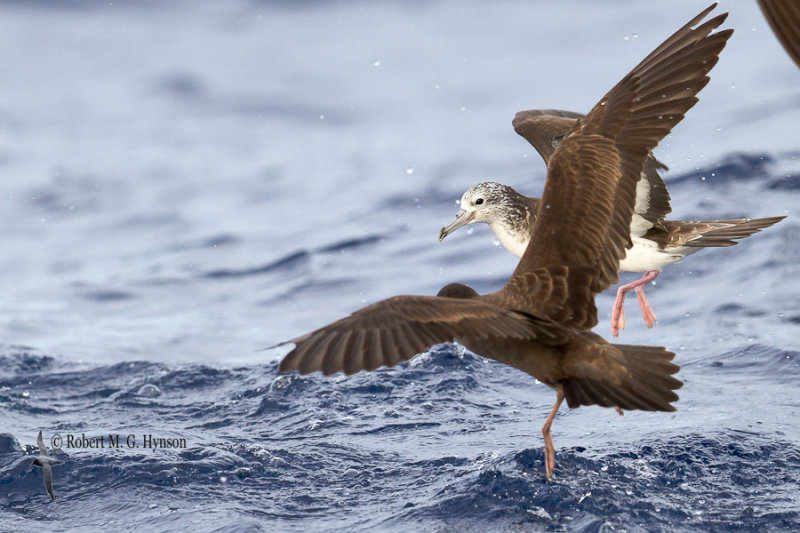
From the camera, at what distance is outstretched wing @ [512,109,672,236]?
700cm

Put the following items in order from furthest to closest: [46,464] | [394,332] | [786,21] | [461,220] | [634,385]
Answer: [461,220] < [46,464] < [634,385] < [394,332] < [786,21]

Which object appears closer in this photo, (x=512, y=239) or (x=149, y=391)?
(x=512, y=239)

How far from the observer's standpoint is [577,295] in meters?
5.48

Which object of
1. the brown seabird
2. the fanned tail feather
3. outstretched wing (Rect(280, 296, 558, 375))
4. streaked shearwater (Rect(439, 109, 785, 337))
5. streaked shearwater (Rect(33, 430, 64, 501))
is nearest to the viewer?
outstretched wing (Rect(280, 296, 558, 375))

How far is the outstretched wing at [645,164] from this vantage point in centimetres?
700

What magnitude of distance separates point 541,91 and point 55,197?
576 centimetres

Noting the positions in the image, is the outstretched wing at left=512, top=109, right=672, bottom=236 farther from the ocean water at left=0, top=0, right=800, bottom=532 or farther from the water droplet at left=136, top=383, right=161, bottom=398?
the water droplet at left=136, top=383, right=161, bottom=398

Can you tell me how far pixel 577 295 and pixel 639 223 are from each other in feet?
5.70

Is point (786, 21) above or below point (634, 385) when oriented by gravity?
above

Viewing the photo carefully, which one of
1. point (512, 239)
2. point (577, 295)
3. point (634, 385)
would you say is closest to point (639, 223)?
point (512, 239)

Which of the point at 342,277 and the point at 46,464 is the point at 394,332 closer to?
the point at 46,464

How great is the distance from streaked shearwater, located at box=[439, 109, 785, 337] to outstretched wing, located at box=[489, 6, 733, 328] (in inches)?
42.1

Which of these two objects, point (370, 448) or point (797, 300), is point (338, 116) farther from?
point (370, 448)

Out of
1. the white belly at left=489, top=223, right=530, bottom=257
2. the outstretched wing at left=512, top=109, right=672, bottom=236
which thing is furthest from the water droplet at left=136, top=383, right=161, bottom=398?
the outstretched wing at left=512, top=109, right=672, bottom=236
